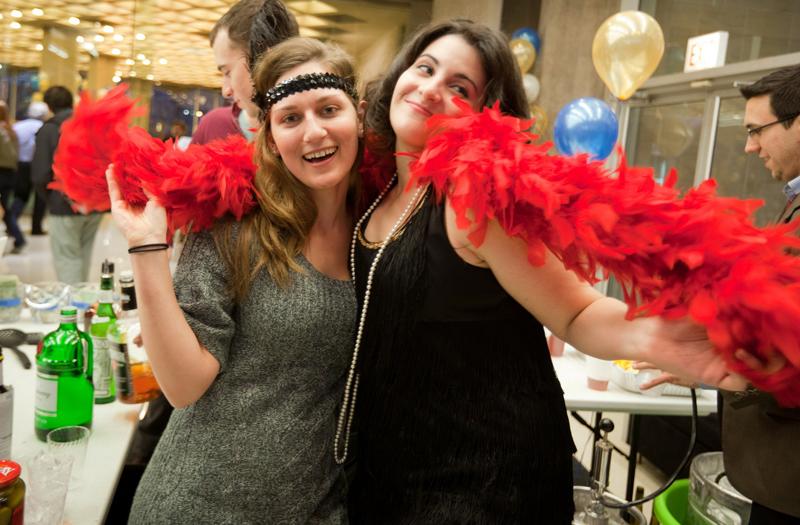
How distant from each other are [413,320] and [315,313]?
0.19m

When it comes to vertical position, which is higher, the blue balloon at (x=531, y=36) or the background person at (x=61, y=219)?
the blue balloon at (x=531, y=36)

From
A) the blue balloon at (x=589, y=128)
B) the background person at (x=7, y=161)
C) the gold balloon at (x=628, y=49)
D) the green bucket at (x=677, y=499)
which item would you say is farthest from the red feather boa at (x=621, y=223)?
the background person at (x=7, y=161)

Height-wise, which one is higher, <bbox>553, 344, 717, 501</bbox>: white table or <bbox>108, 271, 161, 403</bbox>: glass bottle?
<bbox>108, 271, 161, 403</bbox>: glass bottle

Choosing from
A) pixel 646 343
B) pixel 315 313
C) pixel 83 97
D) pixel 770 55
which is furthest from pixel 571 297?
pixel 770 55

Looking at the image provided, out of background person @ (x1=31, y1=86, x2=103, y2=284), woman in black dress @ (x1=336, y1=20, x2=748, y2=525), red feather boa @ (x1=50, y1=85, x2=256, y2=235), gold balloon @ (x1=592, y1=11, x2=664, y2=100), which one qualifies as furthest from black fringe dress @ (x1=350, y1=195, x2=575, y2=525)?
background person @ (x1=31, y1=86, x2=103, y2=284)

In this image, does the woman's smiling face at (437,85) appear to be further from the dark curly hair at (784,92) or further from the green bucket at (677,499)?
the green bucket at (677,499)

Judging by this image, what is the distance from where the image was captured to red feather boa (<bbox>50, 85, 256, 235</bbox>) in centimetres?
125

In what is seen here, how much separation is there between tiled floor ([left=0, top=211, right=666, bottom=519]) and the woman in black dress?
5.39 ft

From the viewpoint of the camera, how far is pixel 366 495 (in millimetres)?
1278

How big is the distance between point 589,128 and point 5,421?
3706 mm

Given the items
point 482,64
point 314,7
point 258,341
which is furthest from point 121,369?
point 314,7

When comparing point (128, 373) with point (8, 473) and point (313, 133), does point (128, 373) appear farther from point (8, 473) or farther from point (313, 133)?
point (313, 133)

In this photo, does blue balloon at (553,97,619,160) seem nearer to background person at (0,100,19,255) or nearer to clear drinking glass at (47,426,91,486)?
clear drinking glass at (47,426,91,486)

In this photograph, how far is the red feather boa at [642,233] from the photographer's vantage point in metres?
0.87
